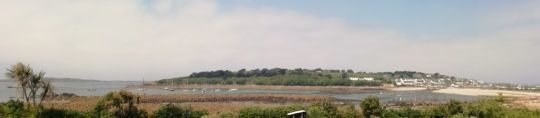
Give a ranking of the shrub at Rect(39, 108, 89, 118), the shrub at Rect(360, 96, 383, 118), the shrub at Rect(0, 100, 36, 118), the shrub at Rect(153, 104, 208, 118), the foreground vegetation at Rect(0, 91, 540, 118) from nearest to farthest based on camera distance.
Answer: the shrub at Rect(0, 100, 36, 118) < the foreground vegetation at Rect(0, 91, 540, 118) < the shrub at Rect(39, 108, 89, 118) < the shrub at Rect(153, 104, 208, 118) < the shrub at Rect(360, 96, 383, 118)

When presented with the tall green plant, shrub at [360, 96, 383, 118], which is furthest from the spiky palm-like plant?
shrub at [360, 96, 383, 118]

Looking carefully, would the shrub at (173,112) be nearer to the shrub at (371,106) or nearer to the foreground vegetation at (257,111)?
the foreground vegetation at (257,111)

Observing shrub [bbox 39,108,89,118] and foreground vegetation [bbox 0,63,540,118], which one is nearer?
foreground vegetation [bbox 0,63,540,118]

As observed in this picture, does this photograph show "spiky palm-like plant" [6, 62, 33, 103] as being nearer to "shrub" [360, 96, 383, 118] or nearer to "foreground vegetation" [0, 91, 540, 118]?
"foreground vegetation" [0, 91, 540, 118]

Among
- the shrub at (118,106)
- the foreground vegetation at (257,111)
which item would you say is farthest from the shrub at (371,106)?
the shrub at (118,106)

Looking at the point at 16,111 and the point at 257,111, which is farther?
the point at 257,111

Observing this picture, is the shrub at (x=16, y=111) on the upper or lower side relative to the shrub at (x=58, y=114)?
upper

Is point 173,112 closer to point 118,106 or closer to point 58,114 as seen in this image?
point 118,106

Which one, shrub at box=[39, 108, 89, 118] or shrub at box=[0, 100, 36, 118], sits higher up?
shrub at box=[0, 100, 36, 118]

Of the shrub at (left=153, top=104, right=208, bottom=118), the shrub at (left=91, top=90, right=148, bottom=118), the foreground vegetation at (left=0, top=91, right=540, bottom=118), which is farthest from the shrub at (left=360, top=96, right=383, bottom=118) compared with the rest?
the shrub at (left=91, top=90, right=148, bottom=118)

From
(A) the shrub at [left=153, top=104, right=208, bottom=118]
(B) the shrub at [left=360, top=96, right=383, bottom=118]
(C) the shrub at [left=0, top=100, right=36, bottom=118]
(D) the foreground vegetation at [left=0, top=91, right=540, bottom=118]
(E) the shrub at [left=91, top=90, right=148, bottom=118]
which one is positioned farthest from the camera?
(B) the shrub at [left=360, top=96, right=383, bottom=118]

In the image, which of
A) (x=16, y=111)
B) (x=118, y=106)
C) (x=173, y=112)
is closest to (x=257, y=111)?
(x=173, y=112)

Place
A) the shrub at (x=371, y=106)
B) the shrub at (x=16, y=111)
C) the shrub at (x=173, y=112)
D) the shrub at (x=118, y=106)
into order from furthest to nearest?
the shrub at (x=371, y=106) < the shrub at (x=173, y=112) < the shrub at (x=118, y=106) < the shrub at (x=16, y=111)

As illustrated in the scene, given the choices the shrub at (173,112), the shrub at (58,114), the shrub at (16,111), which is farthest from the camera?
the shrub at (173,112)
